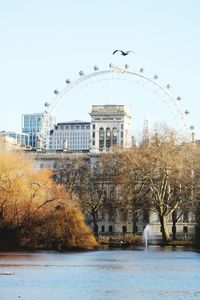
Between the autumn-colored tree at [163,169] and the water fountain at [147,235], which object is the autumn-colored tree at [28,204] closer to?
the water fountain at [147,235]

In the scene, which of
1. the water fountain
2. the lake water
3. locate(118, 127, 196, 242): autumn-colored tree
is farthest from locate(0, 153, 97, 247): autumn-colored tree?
locate(118, 127, 196, 242): autumn-colored tree

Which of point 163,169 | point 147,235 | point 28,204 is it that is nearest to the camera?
point 28,204

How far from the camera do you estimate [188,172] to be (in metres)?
120

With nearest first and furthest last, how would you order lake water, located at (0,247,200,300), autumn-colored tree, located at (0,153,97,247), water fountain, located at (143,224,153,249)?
lake water, located at (0,247,200,300), autumn-colored tree, located at (0,153,97,247), water fountain, located at (143,224,153,249)

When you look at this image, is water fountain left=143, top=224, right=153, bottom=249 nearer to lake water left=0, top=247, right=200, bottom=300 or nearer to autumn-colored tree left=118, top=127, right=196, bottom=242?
autumn-colored tree left=118, top=127, right=196, bottom=242

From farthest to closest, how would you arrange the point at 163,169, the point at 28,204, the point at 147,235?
the point at 147,235, the point at 163,169, the point at 28,204

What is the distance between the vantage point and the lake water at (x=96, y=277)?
157 feet

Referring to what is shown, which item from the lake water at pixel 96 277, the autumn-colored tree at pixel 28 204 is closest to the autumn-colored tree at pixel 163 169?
the autumn-colored tree at pixel 28 204

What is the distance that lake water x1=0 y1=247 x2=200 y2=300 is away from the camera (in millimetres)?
47781

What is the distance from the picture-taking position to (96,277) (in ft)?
186

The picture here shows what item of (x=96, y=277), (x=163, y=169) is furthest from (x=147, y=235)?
(x=96, y=277)

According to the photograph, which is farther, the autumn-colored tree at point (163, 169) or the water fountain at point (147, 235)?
the water fountain at point (147, 235)

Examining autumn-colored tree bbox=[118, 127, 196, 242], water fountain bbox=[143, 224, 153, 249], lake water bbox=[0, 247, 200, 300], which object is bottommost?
lake water bbox=[0, 247, 200, 300]

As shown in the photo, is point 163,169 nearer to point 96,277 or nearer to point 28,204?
point 28,204
